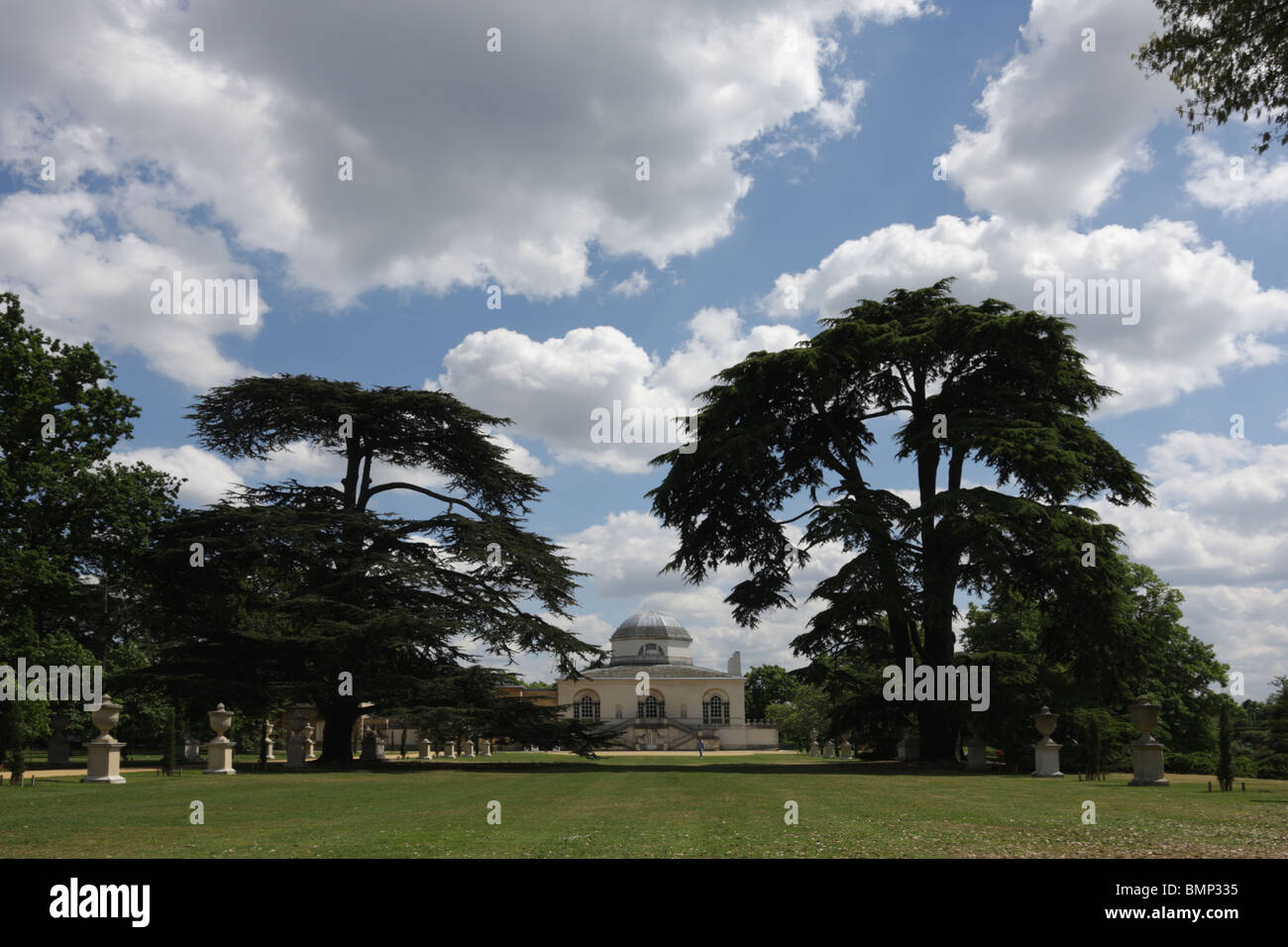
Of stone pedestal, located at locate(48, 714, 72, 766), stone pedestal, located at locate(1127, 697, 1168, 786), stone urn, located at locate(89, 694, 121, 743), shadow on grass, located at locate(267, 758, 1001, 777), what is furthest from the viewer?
stone pedestal, located at locate(48, 714, 72, 766)

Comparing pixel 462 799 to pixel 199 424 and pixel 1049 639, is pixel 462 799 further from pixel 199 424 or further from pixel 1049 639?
Result: pixel 199 424

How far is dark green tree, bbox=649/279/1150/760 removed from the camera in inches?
1107

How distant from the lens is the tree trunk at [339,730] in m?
33.4

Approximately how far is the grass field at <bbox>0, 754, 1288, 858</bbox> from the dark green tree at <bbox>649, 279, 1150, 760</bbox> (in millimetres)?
6902

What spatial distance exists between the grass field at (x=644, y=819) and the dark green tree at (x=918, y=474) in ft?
22.6

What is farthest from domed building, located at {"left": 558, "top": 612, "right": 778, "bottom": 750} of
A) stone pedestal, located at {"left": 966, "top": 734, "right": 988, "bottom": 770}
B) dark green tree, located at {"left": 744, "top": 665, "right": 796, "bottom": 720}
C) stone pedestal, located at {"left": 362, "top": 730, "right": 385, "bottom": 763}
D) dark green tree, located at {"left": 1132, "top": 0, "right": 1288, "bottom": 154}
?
dark green tree, located at {"left": 1132, "top": 0, "right": 1288, "bottom": 154}

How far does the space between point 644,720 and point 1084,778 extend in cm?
6230

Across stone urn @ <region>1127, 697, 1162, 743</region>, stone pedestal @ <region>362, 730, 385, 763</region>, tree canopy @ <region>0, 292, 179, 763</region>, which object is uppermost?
tree canopy @ <region>0, 292, 179, 763</region>

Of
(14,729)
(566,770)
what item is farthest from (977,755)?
(14,729)

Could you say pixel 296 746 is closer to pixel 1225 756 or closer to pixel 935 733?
pixel 935 733

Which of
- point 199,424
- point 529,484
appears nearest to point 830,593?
point 529,484

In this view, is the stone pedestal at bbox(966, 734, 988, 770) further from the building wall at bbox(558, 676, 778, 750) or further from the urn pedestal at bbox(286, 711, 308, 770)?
the building wall at bbox(558, 676, 778, 750)

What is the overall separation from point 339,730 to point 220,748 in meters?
7.12

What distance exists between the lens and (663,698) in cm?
9206
